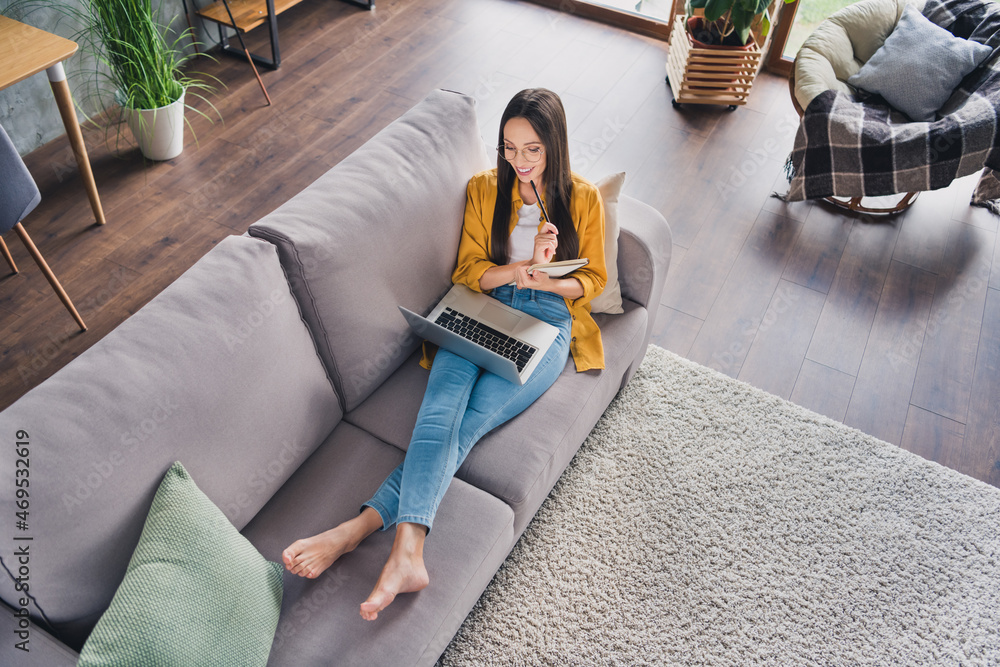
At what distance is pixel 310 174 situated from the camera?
308 cm

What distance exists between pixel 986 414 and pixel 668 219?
1300 millimetres

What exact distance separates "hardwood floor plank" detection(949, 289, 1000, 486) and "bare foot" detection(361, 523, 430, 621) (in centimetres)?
168

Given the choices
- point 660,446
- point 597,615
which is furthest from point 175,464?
point 660,446

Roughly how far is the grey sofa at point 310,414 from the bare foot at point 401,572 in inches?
1.8

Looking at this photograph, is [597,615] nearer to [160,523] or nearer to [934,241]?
[160,523]

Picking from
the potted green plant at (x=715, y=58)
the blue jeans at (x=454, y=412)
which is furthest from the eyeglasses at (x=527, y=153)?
the potted green plant at (x=715, y=58)

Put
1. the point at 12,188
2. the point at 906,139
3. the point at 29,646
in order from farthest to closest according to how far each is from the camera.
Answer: the point at 906,139
the point at 12,188
the point at 29,646

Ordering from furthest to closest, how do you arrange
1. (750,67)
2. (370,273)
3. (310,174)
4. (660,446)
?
1. (750,67)
2. (310,174)
3. (660,446)
4. (370,273)

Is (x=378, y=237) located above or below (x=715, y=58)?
above

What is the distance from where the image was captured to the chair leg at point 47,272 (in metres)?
2.24

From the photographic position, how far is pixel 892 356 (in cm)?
246

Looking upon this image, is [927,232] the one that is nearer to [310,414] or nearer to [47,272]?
[310,414]

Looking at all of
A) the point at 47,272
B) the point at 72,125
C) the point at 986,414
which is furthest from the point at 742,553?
the point at 72,125

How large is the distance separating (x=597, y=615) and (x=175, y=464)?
1078 millimetres
